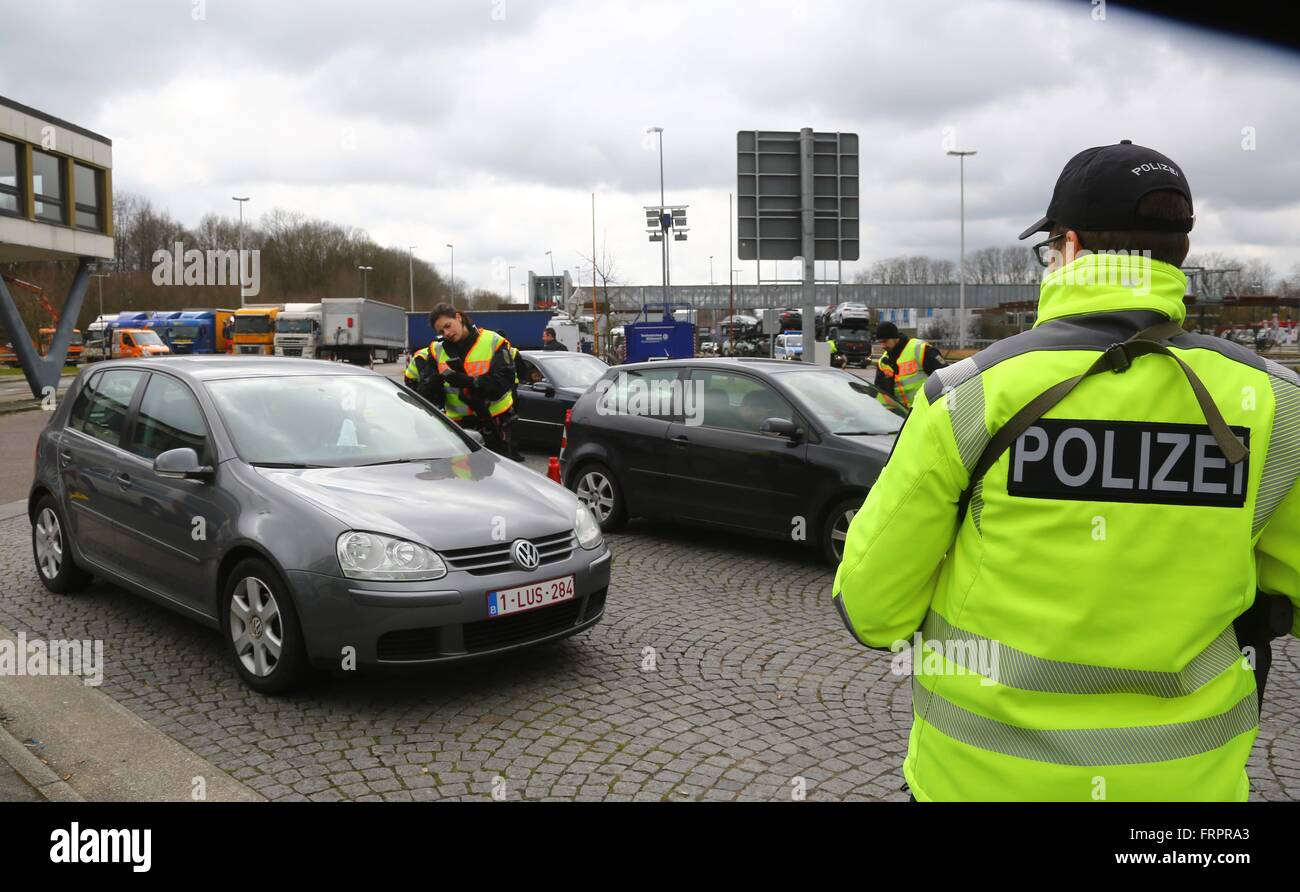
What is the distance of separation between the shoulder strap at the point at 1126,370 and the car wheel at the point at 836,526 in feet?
18.9

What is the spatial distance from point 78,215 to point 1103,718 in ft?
113

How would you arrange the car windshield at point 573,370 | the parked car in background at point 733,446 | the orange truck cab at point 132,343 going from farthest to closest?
the orange truck cab at point 132,343, the car windshield at point 573,370, the parked car in background at point 733,446

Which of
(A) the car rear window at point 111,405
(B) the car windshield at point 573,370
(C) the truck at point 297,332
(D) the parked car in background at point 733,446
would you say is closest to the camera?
(A) the car rear window at point 111,405

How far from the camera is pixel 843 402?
8.12 m

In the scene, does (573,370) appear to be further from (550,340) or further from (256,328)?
(256,328)

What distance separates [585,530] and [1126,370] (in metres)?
3.88

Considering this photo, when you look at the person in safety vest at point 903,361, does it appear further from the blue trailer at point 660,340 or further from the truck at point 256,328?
the truck at point 256,328

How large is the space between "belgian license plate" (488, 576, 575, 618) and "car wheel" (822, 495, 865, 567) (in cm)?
300

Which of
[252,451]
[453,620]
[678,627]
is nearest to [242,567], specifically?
[252,451]

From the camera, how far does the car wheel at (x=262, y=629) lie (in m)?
4.55

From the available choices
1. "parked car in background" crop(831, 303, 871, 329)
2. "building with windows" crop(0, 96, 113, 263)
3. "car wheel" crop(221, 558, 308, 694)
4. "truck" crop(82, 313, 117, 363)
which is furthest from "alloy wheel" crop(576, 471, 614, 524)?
"parked car in background" crop(831, 303, 871, 329)

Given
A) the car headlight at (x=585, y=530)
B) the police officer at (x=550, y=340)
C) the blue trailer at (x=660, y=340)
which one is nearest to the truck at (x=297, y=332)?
the blue trailer at (x=660, y=340)

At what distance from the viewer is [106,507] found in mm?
5852
